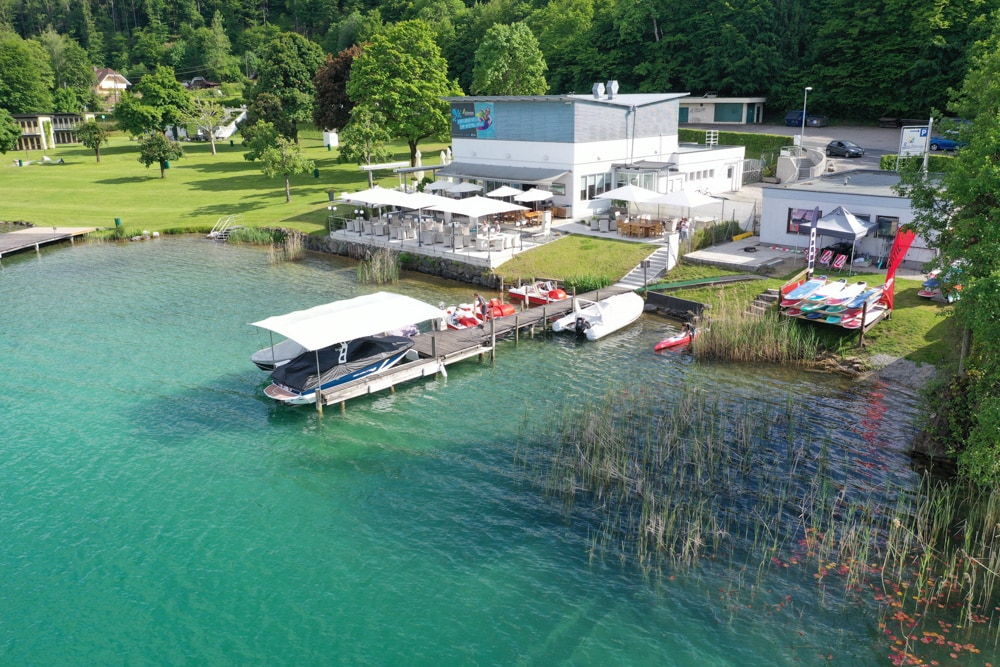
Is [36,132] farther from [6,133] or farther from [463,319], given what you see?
[463,319]

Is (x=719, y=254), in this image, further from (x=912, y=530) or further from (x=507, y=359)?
(x=912, y=530)

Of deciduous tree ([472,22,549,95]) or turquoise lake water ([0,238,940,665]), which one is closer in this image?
turquoise lake water ([0,238,940,665])

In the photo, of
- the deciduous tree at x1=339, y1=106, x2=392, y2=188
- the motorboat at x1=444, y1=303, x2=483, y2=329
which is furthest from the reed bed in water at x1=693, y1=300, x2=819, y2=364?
the deciduous tree at x1=339, y1=106, x2=392, y2=188

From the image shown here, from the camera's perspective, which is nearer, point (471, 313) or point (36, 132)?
point (471, 313)

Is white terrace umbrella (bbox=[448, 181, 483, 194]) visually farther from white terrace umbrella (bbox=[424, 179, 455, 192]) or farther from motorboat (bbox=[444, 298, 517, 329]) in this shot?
motorboat (bbox=[444, 298, 517, 329])

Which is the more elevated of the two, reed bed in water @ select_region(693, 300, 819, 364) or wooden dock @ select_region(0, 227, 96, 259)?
wooden dock @ select_region(0, 227, 96, 259)

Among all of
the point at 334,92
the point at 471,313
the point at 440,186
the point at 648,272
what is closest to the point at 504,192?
the point at 440,186

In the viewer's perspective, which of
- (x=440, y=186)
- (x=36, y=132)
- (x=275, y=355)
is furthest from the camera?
(x=36, y=132)
